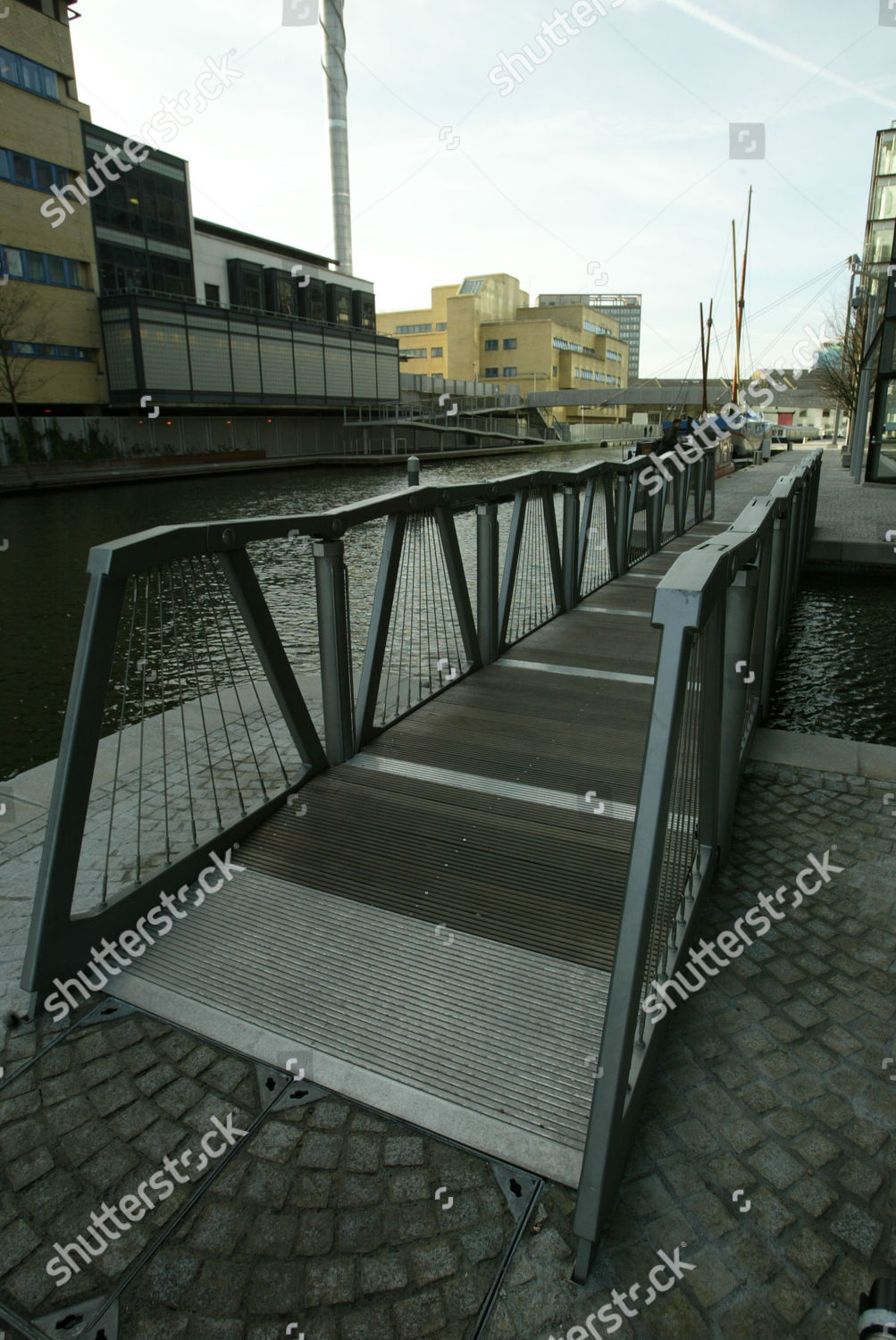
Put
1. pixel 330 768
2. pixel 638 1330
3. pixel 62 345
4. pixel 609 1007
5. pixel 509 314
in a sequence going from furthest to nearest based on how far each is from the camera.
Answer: pixel 509 314, pixel 62 345, pixel 330 768, pixel 609 1007, pixel 638 1330

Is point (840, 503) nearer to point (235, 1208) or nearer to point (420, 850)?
point (420, 850)

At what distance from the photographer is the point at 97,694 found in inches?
94.8

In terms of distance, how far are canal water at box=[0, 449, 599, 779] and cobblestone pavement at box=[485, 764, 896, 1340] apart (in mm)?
4248

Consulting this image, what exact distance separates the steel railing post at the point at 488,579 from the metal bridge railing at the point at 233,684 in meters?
0.01

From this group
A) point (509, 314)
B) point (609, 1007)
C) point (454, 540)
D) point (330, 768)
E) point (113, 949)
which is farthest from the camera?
point (509, 314)

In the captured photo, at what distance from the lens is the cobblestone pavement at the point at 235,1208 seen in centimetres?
160

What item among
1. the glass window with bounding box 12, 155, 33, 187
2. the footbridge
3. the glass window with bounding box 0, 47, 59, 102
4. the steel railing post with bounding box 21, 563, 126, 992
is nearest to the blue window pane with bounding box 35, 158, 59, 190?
the glass window with bounding box 12, 155, 33, 187

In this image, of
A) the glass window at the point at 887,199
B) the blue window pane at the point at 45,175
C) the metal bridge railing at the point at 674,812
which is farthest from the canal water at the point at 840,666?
the blue window pane at the point at 45,175

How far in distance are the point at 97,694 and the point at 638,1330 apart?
203cm

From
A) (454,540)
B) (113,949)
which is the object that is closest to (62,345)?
(454,540)

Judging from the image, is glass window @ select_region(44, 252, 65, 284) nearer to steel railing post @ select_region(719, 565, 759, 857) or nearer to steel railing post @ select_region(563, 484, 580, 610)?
steel railing post @ select_region(563, 484, 580, 610)

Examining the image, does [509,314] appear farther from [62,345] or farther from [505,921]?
[505,921]

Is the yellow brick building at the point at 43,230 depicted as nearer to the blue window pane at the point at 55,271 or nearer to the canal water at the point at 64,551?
the blue window pane at the point at 55,271

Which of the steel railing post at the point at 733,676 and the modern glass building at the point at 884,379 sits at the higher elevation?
the modern glass building at the point at 884,379
